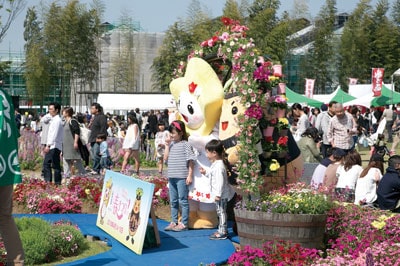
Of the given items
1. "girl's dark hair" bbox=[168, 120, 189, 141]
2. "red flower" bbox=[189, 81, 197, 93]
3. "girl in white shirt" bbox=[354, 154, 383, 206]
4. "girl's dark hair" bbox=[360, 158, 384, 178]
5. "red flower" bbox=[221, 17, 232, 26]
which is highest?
"red flower" bbox=[221, 17, 232, 26]

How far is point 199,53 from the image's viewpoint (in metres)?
9.99

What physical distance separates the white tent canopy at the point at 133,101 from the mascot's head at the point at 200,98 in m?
30.3

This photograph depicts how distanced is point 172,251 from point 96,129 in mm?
8803

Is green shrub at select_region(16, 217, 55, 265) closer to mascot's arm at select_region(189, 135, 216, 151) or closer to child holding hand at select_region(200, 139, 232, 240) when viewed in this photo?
child holding hand at select_region(200, 139, 232, 240)

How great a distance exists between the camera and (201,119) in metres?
9.44

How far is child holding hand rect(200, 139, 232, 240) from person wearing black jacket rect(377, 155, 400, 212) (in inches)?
76.2

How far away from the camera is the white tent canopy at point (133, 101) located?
40969 mm

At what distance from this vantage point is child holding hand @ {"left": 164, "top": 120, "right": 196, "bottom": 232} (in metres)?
9.20

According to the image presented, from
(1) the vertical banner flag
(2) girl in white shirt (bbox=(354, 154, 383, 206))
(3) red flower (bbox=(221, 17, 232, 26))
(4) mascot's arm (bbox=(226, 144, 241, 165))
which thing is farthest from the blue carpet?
(3) red flower (bbox=(221, 17, 232, 26))

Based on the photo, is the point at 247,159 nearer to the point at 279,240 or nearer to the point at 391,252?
the point at 279,240

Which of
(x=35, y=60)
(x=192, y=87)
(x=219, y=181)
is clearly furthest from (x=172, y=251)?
(x=35, y=60)

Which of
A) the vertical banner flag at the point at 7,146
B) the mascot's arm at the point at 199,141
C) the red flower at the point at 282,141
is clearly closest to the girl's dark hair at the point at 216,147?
the mascot's arm at the point at 199,141

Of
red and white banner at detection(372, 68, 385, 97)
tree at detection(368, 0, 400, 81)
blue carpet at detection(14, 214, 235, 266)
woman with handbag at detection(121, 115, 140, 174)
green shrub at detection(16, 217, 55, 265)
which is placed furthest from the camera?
tree at detection(368, 0, 400, 81)

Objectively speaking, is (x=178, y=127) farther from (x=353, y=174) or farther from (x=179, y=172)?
(x=353, y=174)
